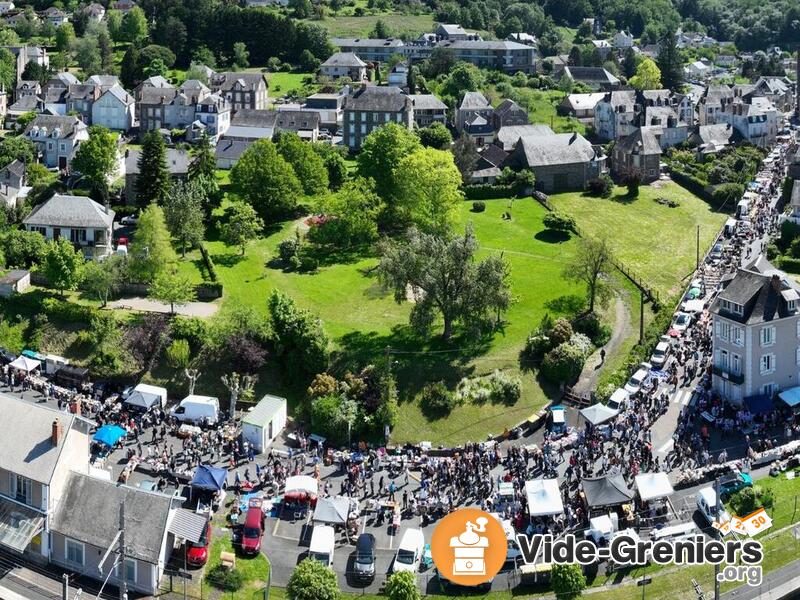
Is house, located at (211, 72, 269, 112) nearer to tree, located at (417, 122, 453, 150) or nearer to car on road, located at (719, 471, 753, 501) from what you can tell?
tree, located at (417, 122, 453, 150)

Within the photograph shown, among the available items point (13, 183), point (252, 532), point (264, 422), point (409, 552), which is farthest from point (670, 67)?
point (252, 532)

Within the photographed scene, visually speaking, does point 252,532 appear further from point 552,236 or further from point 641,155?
point 641,155

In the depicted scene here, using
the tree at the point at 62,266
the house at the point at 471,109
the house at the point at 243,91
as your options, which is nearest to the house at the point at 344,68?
the house at the point at 243,91

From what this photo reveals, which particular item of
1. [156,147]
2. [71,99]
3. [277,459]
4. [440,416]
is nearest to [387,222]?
[156,147]

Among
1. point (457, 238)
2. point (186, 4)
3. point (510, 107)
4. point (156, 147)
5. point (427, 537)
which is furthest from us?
point (186, 4)

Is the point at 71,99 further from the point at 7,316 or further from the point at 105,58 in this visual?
the point at 7,316

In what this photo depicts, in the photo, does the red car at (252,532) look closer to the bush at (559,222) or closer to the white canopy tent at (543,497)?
the white canopy tent at (543,497)

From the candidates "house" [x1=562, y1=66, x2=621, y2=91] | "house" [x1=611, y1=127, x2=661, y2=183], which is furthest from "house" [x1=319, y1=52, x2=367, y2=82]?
"house" [x1=611, y1=127, x2=661, y2=183]
